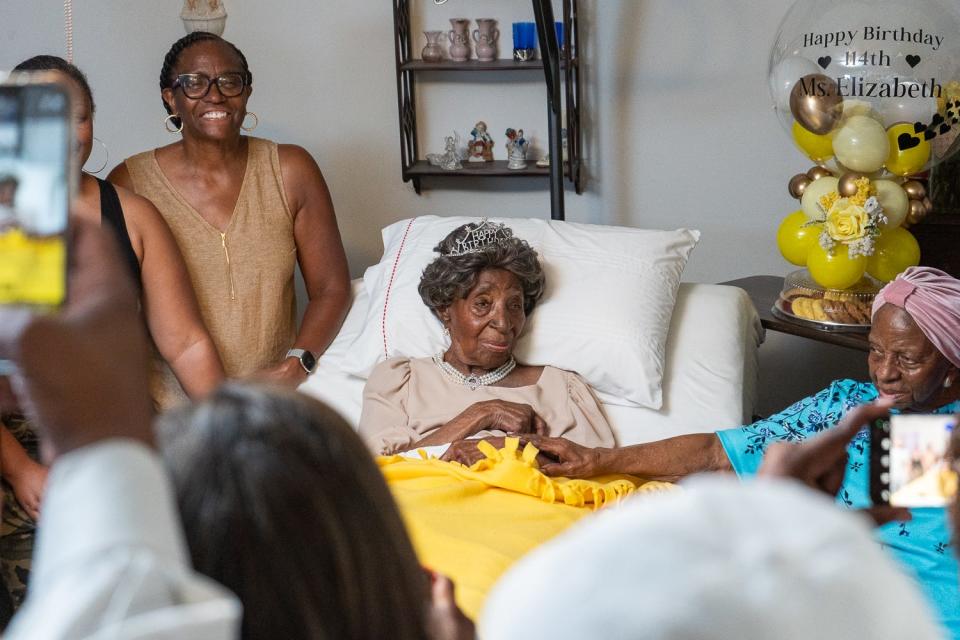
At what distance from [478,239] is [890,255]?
91 centimetres

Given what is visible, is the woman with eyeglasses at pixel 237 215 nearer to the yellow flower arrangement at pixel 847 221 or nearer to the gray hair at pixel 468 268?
the gray hair at pixel 468 268

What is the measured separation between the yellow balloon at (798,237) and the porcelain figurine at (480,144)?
105cm

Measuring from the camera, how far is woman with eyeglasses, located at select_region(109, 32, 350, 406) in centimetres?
266

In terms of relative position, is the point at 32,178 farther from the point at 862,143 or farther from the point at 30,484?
the point at 862,143

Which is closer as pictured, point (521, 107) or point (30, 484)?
point (30, 484)

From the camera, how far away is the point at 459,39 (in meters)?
3.27

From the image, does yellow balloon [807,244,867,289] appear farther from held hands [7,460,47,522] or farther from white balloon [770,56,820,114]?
held hands [7,460,47,522]

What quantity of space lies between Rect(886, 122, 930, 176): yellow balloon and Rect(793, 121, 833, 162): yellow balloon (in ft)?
0.42

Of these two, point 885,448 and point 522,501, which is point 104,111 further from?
point 885,448

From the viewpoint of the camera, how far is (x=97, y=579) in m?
0.58

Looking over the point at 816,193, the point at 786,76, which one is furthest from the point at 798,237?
the point at 786,76

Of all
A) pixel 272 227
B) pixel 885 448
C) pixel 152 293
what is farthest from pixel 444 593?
pixel 272 227

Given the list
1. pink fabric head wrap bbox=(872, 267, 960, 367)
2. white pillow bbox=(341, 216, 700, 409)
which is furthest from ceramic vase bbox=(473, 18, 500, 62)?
pink fabric head wrap bbox=(872, 267, 960, 367)

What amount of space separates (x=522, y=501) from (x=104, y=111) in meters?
2.24
